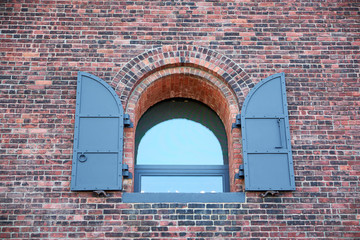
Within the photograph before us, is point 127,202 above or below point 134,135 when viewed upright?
below

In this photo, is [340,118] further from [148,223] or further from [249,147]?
[148,223]

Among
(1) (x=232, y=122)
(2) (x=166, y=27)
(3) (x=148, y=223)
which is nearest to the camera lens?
(3) (x=148, y=223)

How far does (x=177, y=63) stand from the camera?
8.05 m

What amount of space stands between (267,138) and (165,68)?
194cm

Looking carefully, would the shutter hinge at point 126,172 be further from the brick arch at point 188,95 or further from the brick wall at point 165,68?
the brick wall at point 165,68

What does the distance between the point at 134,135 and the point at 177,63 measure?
1.30 m

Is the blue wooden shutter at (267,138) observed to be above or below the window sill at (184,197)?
above

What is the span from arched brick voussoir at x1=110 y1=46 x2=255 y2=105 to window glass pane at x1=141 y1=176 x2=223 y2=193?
132 cm

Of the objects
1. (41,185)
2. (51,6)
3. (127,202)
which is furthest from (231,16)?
(41,185)

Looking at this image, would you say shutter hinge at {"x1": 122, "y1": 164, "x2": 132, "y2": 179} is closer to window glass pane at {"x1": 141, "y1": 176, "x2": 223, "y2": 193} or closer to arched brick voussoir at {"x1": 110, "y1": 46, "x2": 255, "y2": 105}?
window glass pane at {"x1": 141, "y1": 176, "x2": 223, "y2": 193}

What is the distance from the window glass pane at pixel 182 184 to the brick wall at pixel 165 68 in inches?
30.4

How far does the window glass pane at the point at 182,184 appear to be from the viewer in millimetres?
7879

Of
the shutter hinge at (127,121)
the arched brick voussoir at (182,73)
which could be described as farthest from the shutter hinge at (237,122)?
the shutter hinge at (127,121)

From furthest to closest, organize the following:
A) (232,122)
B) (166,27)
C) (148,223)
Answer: (166,27)
(232,122)
(148,223)
